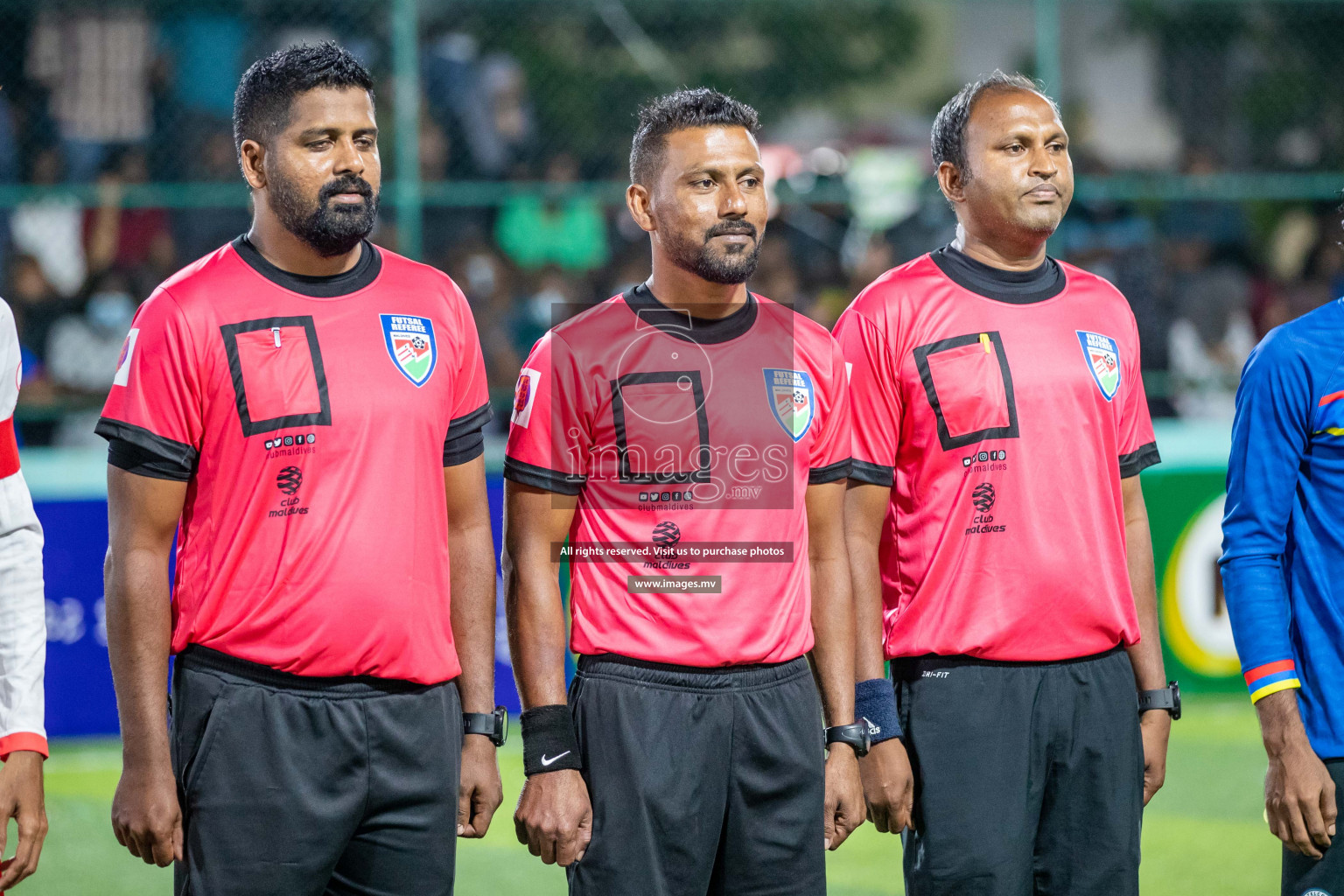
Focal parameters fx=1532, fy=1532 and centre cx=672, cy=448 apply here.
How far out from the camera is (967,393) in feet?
12.0

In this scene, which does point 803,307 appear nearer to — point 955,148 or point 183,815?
point 955,148

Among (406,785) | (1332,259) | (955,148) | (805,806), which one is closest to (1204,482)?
(1332,259)

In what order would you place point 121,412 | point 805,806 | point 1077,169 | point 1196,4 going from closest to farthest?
point 121,412
point 805,806
point 1077,169
point 1196,4

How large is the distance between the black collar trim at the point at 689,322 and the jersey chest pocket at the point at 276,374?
784mm

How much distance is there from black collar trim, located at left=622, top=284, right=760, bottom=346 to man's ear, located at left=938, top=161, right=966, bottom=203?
0.69 meters

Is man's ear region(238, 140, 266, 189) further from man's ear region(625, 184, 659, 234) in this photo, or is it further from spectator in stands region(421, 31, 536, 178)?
spectator in stands region(421, 31, 536, 178)

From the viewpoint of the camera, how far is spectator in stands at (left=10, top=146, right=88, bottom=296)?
9031 mm

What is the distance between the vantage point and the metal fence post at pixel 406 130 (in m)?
9.11

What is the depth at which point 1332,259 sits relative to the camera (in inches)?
447

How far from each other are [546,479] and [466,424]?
0.73 feet

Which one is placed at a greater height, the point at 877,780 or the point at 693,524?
the point at 693,524

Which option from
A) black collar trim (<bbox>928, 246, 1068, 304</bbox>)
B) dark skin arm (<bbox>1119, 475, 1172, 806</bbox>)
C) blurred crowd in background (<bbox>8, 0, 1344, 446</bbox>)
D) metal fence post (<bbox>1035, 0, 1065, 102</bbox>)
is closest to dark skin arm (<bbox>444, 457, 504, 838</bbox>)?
black collar trim (<bbox>928, 246, 1068, 304</bbox>)

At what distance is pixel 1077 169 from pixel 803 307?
3.52m


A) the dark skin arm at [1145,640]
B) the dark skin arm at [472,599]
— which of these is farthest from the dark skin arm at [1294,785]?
the dark skin arm at [472,599]
